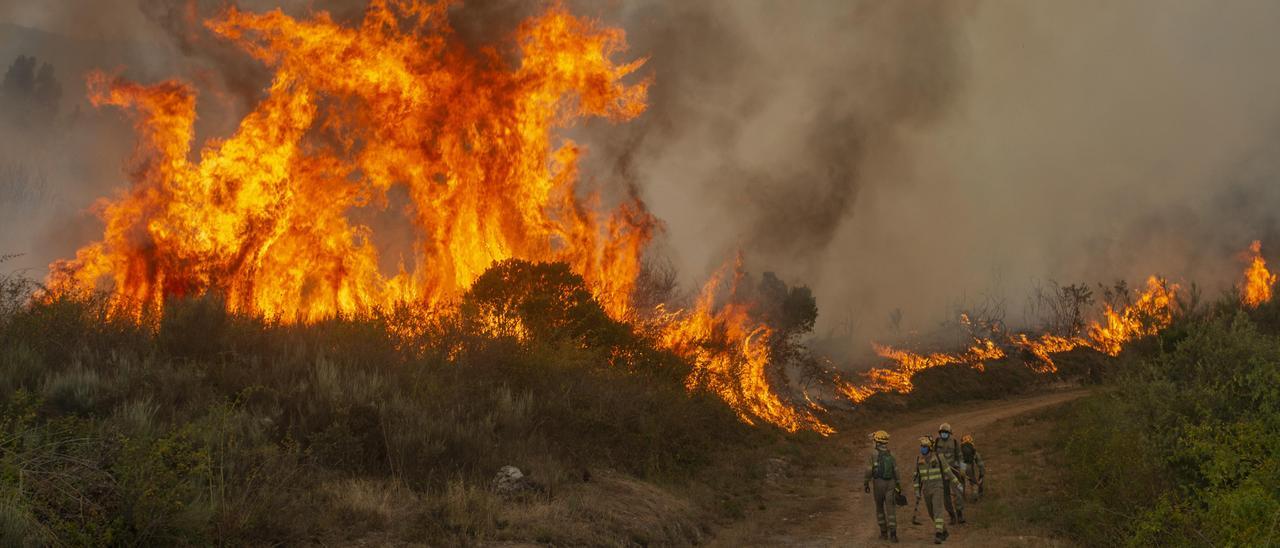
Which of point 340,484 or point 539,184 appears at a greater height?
point 539,184

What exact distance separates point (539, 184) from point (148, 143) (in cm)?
1220

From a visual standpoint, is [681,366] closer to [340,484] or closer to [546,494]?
[546,494]

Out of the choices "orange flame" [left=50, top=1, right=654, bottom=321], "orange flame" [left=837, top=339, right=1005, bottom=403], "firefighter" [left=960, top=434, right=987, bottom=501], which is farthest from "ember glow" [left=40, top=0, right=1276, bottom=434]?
"orange flame" [left=837, top=339, right=1005, bottom=403]

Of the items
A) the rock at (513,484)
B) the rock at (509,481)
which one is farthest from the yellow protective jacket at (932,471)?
the rock at (509,481)

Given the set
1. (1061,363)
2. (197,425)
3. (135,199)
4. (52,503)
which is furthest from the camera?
(1061,363)

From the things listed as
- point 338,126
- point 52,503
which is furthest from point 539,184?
point 52,503

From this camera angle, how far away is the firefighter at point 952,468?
16.0 m

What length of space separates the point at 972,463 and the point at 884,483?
670 cm

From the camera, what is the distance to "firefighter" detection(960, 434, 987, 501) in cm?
1836

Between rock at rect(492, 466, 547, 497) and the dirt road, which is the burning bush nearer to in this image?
rock at rect(492, 466, 547, 497)

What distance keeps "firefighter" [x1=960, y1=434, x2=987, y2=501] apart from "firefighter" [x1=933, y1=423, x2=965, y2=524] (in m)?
1.57

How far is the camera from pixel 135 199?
21.4m

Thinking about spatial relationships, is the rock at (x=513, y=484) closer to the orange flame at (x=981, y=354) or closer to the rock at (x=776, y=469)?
the rock at (x=776, y=469)

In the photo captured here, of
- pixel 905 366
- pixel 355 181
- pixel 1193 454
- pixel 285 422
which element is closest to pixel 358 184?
pixel 355 181
